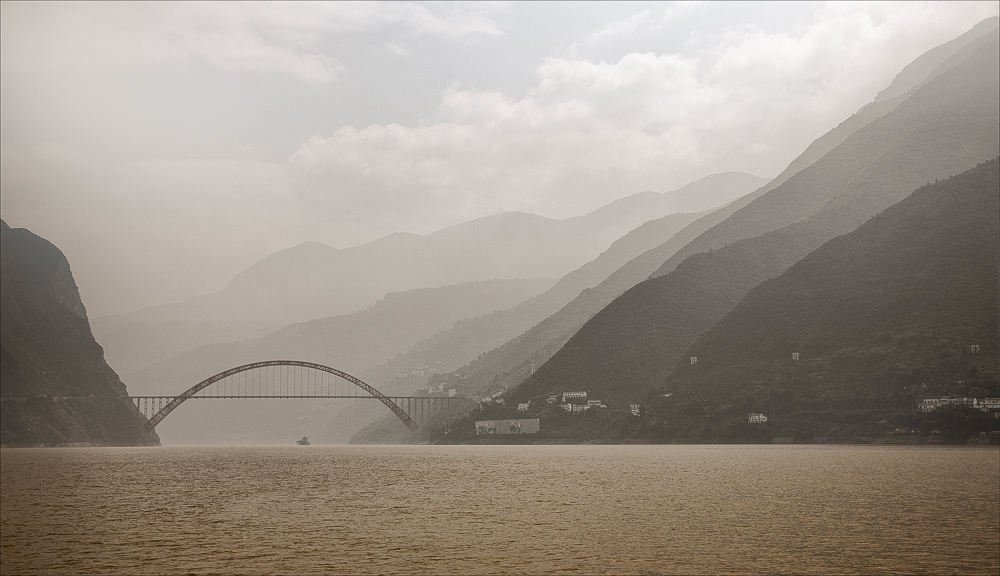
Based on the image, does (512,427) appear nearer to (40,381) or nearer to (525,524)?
(40,381)

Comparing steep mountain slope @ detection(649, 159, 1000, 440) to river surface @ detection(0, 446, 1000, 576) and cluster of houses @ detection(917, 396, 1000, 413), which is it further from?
river surface @ detection(0, 446, 1000, 576)

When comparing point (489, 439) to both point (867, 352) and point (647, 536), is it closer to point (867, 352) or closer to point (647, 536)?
point (867, 352)

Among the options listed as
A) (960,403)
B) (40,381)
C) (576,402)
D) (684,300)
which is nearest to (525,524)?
(960,403)

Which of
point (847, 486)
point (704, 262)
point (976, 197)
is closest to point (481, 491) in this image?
point (847, 486)

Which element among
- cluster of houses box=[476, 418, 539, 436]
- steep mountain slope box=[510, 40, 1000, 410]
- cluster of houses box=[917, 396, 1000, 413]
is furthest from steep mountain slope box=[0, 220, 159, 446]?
cluster of houses box=[917, 396, 1000, 413]

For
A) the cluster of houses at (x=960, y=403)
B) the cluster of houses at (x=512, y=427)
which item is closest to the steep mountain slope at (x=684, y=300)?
the cluster of houses at (x=512, y=427)

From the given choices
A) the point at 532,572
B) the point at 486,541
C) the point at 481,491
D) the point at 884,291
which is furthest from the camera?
the point at 884,291

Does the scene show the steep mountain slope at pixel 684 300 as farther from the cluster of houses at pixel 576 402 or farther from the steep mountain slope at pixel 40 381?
the steep mountain slope at pixel 40 381
